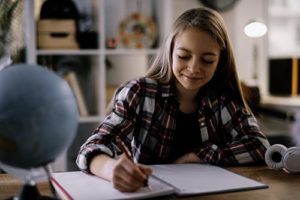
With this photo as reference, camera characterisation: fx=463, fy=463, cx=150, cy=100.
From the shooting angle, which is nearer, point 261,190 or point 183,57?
point 261,190

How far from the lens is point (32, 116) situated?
83 cm

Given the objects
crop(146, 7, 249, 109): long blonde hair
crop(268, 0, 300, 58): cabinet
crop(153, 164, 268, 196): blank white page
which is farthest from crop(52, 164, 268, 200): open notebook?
crop(268, 0, 300, 58): cabinet

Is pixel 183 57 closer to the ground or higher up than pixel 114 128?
higher up

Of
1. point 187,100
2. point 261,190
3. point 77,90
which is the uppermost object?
point 187,100

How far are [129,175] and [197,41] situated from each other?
545 mm

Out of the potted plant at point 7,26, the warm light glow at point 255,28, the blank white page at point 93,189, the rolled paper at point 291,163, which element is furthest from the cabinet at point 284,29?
the blank white page at point 93,189

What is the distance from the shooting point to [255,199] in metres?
1.04

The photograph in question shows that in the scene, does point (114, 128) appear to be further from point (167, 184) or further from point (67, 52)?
point (67, 52)

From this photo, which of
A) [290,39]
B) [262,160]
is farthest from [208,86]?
[290,39]

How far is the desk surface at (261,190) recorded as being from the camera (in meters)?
1.05

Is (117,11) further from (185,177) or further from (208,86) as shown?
(185,177)

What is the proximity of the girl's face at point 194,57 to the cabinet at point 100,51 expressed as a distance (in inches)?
69.7

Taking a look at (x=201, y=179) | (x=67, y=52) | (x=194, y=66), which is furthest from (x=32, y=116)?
(x=67, y=52)

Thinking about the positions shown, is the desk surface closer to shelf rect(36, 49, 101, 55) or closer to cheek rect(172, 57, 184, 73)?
cheek rect(172, 57, 184, 73)
